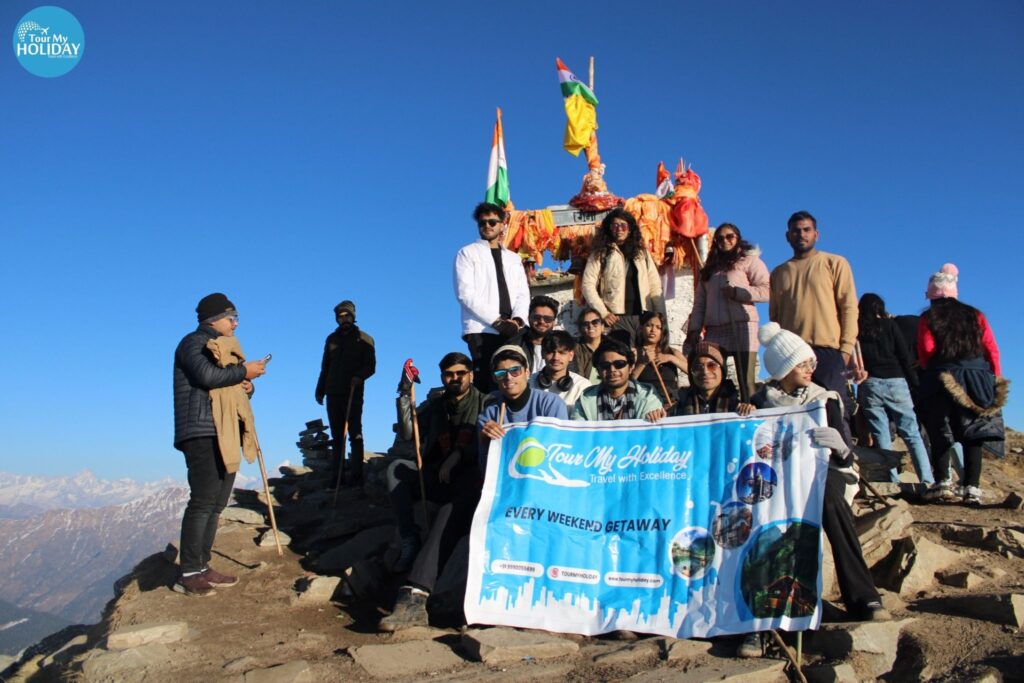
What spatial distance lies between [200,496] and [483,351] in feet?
9.03

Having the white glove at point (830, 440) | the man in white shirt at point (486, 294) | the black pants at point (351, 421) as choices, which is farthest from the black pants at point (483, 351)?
the white glove at point (830, 440)

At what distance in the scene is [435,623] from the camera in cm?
487

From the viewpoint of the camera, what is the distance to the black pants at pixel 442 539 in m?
4.72

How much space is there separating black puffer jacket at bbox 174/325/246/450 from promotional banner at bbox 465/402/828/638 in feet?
7.44

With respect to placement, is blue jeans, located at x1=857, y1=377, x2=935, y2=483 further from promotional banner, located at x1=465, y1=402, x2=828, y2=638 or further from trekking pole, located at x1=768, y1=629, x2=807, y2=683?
trekking pole, located at x1=768, y1=629, x2=807, y2=683

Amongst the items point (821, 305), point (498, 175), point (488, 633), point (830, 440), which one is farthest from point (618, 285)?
point (498, 175)

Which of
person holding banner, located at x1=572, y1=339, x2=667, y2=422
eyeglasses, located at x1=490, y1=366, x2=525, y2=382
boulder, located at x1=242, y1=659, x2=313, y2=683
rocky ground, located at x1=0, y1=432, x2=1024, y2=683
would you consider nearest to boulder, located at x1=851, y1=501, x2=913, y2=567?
rocky ground, located at x1=0, y1=432, x2=1024, y2=683

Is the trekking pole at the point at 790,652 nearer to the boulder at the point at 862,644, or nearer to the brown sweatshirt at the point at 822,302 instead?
the boulder at the point at 862,644

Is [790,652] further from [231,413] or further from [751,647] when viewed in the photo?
[231,413]

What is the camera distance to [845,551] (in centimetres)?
408

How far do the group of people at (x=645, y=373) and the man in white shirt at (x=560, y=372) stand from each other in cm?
1

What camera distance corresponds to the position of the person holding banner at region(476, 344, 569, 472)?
17.0ft

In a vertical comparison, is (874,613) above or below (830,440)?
below

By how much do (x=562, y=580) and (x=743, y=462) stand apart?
1.30 meters
